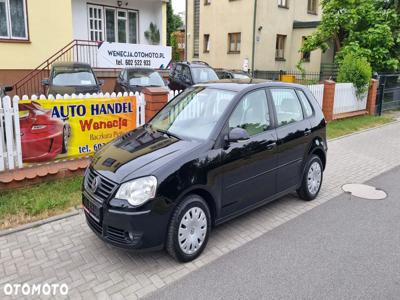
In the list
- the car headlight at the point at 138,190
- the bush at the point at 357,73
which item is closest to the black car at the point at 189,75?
the bush at the point at 357,73

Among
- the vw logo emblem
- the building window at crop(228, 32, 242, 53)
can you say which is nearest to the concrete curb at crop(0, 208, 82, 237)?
the vw logo emblem

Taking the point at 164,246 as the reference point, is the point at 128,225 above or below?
above

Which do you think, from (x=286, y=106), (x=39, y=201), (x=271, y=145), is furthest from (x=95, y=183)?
(x=286, y=106)

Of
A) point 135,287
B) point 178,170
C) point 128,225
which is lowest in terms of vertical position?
point 135,287

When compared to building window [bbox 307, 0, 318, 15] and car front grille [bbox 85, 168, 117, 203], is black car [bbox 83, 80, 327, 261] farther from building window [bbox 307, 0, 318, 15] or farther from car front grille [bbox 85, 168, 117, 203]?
building window [bbox 307, 0, 318, 15]

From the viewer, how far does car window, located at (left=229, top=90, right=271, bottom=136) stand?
4254mm

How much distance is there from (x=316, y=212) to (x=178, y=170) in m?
2.54

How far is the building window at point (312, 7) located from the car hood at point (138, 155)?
24.9 m

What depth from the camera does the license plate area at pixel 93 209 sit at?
3.59m

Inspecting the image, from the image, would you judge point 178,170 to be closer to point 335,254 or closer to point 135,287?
point 135,287

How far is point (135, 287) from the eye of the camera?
337 centimetres

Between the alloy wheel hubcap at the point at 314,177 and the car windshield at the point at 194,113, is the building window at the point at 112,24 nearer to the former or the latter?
the car windshield at the point at 194,113

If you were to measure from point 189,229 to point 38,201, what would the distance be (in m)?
2.48

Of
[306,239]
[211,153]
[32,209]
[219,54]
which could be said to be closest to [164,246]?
[211,153]
